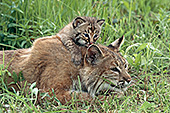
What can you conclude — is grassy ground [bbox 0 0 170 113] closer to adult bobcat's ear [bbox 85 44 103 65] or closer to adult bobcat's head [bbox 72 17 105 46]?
adult bobcat's ear [bbox 85 44 103 65]

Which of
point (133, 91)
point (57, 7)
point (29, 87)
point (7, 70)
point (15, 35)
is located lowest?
point (133, 91)

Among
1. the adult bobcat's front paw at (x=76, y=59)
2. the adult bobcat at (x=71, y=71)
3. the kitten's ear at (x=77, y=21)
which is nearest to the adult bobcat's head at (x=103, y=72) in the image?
the adult bobcat at (x=71, y=71)

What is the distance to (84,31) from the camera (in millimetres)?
4898

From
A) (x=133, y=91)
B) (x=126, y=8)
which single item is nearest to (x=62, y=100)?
(x=133, y=91)

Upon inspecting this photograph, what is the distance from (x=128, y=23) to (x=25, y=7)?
2429 mm

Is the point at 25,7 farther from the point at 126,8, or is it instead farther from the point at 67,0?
the point at 126,8

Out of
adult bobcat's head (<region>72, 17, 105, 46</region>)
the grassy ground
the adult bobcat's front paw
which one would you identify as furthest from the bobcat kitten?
the grassy ground

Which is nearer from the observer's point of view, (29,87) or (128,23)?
(29,87)

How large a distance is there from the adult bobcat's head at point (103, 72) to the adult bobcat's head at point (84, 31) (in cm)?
68

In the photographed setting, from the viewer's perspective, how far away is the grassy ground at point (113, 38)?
4113mm

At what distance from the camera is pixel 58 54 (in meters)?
4.24

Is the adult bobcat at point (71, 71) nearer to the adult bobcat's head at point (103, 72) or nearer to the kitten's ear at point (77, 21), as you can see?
the adult bobcat's head at point (103, 72)

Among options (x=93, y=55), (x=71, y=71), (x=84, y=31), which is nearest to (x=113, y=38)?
(x=84, y=31)

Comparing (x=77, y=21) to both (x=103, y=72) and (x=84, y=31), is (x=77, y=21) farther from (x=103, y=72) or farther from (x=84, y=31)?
(x=103, y=72)
